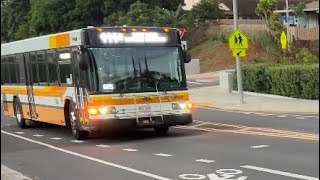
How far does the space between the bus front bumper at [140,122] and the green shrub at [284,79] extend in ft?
28.0

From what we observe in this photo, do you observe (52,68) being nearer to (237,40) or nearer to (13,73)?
(13,73)

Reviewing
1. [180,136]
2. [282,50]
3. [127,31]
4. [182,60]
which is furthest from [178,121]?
[282,50]

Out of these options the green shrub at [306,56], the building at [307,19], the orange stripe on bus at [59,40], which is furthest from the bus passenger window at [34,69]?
the green shrub at [306,56]

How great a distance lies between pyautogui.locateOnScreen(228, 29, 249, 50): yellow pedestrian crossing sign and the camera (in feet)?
71.5

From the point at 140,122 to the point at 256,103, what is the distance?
31.6 feet

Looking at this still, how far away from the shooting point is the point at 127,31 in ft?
44.8

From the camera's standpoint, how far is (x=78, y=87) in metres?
13.6

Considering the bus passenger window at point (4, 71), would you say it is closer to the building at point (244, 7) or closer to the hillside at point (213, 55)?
the building at point (244, 7)

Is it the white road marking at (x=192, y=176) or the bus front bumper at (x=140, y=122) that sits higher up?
the bus front bumper at (x=140, y=122)

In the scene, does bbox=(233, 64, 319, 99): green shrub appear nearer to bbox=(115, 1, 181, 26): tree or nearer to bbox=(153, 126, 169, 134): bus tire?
bbox=(115, 1, 181, 26): tree

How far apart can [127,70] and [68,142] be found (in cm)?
223

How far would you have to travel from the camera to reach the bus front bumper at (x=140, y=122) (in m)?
13.1

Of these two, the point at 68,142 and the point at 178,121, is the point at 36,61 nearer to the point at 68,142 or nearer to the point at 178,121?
the point at 68,142

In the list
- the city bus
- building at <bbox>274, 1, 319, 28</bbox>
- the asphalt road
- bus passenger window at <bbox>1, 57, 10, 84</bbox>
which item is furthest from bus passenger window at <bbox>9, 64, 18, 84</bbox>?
building at <bbox>274, 1, 319, 28</bbox>
